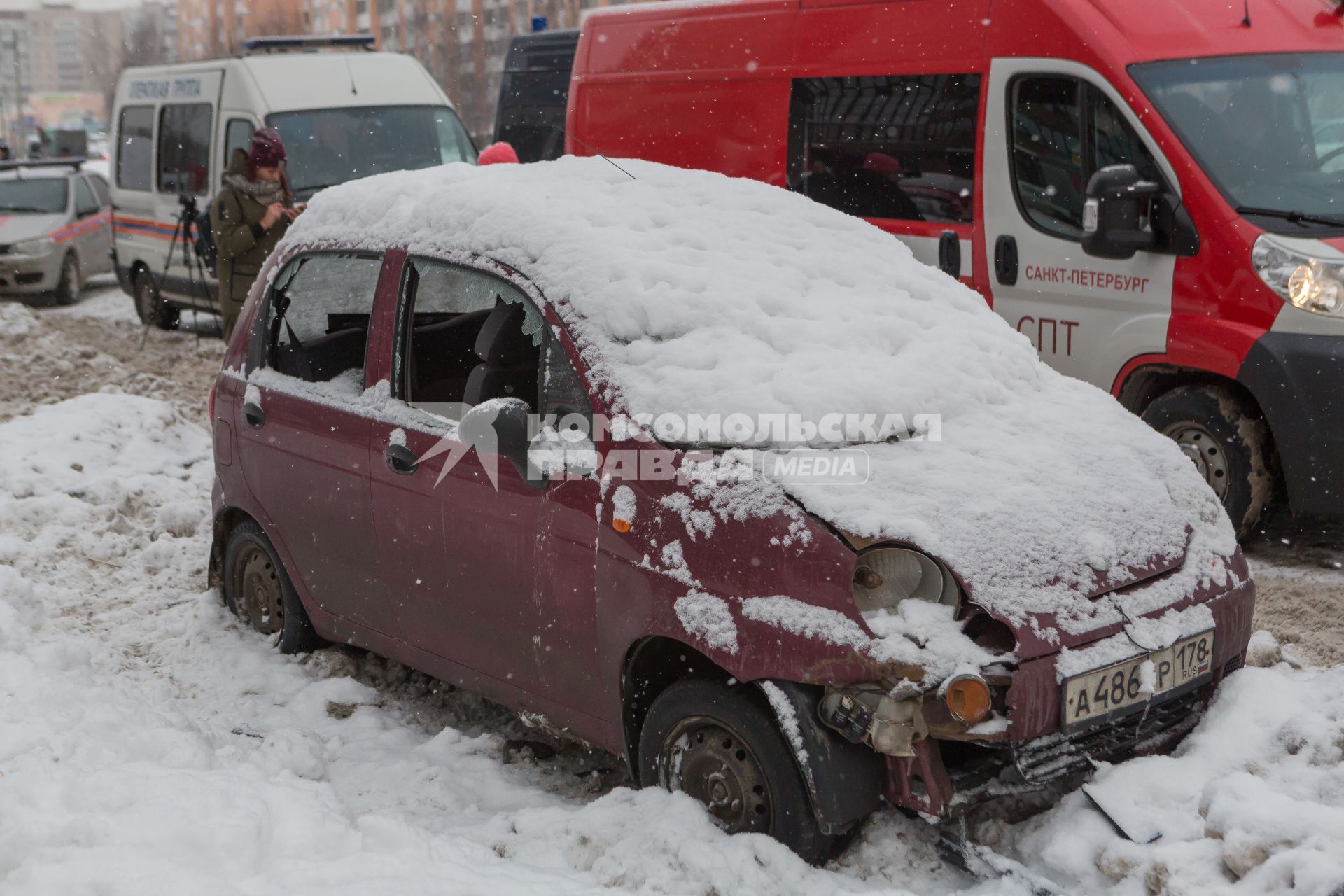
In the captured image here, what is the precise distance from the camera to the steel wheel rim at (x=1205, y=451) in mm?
5902

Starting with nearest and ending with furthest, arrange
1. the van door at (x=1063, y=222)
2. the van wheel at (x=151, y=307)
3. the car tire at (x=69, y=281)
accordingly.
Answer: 1. the van door at (x=1063, y=222)
2. the van wheel at (x=151, y=307)
3. the car tire at (x=69, y=281)

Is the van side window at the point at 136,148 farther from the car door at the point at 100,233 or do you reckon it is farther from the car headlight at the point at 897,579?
the car headlight at the point at 897,579

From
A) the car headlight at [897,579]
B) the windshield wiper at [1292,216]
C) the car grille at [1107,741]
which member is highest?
the windshield wiper at [1292,216]

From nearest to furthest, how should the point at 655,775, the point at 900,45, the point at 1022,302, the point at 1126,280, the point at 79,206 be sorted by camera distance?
the point at 655,775 < the point at 1126,280 < the point at 1022,302 < the point at 900,45 < the point at 79,206

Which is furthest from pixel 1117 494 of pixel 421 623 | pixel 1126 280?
pixel 1126 280

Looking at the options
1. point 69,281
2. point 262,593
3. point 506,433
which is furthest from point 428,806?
point 69,281

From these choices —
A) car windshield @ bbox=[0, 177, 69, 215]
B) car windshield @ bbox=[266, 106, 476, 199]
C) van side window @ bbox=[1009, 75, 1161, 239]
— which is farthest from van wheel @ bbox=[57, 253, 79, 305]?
van side window @ bbox=[1009, 75, 1161, 239]

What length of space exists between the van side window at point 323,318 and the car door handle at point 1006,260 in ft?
11.0

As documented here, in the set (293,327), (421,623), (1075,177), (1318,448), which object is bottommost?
(421,623)

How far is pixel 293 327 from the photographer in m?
5.05

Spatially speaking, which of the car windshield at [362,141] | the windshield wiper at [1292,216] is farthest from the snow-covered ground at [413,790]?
the car windshield at [362,141]

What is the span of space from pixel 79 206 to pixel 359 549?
14.9 metres

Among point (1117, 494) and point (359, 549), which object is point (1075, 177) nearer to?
point (1117, 494)

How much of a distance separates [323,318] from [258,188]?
437 centimetres
